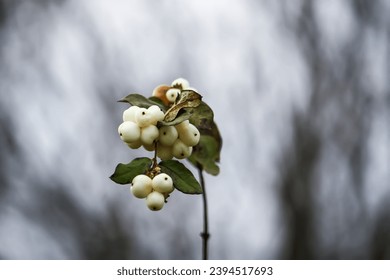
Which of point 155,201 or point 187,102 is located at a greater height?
point 187,102

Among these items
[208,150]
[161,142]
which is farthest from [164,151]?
[208,150]

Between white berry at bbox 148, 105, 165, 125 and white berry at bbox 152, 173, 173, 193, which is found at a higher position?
white berry at bbox 148, 105, 165, 125

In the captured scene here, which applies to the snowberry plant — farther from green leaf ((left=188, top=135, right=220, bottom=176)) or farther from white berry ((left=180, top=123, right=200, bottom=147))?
green leaf ((left=188, top=135, right=220, bottom=176))

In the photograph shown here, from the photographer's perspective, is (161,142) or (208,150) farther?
(208,150)

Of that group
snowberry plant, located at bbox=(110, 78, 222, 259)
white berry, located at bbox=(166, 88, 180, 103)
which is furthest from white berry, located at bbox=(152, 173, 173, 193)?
white berry, located at bbox=(166, 88, 180, 103)

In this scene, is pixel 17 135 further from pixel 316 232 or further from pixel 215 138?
pixel 215 138

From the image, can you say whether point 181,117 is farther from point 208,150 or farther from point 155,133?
point 208,150

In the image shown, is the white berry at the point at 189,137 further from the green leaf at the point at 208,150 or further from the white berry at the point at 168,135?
the green leaf at the point at 208,150

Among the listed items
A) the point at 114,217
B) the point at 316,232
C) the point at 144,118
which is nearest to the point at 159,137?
the point at 144,118
